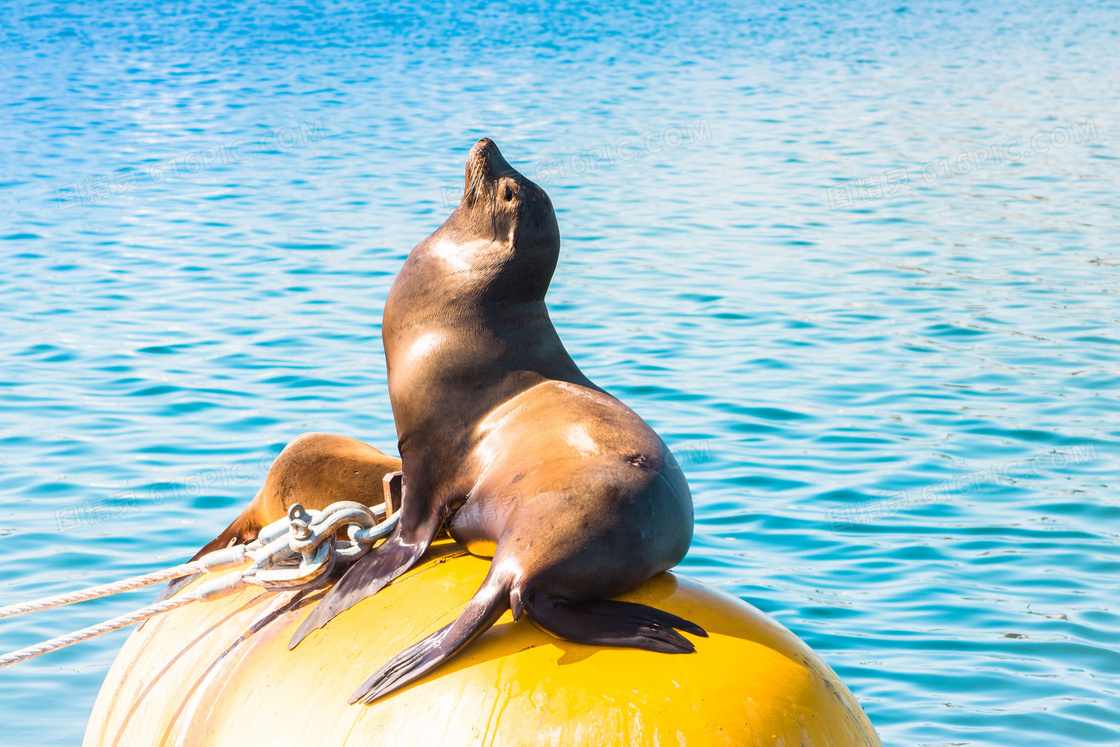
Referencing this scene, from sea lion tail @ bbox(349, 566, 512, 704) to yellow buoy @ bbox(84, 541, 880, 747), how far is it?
3cm

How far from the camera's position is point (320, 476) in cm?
356

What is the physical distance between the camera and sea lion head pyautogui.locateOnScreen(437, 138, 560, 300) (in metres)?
3.19

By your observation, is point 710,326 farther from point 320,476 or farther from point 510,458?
point 510,458

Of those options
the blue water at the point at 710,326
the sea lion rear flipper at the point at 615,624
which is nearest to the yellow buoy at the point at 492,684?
the sea lion rear flipper at the point at 615,624

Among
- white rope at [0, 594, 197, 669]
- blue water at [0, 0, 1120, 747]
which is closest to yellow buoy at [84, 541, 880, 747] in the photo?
white rope at [0, 594, 197, 669]

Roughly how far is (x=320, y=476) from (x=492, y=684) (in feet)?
3.96

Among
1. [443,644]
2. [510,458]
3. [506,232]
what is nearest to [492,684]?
[443,644]

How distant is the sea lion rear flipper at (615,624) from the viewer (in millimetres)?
2564

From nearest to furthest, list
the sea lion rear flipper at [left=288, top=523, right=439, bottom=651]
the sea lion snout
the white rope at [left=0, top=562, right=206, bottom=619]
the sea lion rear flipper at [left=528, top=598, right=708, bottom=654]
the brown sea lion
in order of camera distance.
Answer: the sea lion rear flipper at [left=528, top=598, right=708, bottom=654], the sea lion rear flipper at [left=288, top=523, right=439, bottom=651], the sea lion snout, the white rope at [left=0, top=562, right=206, bottom=619], the brown sea lion

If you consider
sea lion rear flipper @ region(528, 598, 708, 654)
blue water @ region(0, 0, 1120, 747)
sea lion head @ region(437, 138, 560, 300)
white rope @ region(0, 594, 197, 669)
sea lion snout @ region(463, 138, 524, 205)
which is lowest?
blue water @ region(0, 0, 1120, 747)

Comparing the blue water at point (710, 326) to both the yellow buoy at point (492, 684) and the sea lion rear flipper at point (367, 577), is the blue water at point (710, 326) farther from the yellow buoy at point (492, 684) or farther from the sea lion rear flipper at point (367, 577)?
the sea lion rear flipper at point (367, 577)

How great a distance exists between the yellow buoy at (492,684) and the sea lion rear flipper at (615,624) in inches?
0.8

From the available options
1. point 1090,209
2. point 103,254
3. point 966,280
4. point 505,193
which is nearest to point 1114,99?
point 1090,209

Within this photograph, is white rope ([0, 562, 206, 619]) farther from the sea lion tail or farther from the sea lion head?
the sea lion head
